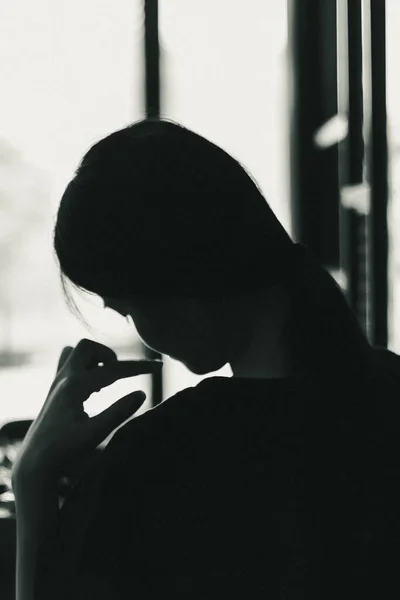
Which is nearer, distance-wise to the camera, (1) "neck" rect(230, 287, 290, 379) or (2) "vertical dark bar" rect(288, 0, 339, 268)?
(1) "neck" rect(230, 287, 290, 379)

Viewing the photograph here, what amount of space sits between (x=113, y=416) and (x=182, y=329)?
106 mm

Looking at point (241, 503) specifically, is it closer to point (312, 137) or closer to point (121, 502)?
point (121, 502)

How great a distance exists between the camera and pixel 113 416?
2.31 feet

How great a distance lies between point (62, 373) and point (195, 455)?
244mm

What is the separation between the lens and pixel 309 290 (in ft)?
2.23

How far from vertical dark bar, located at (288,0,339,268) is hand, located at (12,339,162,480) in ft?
6.30

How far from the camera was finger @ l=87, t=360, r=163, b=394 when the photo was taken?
2.52 feet

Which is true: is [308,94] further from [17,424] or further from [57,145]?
[17,424]

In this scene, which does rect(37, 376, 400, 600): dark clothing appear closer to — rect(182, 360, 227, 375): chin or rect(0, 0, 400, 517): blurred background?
rect(182, 360, 227, 375): chin

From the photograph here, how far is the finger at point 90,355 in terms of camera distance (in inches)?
31.2

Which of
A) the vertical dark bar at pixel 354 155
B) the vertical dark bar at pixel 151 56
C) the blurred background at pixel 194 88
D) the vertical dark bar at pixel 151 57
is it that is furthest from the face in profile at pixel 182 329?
the vertical dark bar at pixel 151 57

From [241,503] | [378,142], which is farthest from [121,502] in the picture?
[378,142]

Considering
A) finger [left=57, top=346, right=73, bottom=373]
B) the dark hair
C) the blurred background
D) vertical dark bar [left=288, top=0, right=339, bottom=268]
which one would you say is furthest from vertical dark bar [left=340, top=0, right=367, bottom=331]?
the dark hair

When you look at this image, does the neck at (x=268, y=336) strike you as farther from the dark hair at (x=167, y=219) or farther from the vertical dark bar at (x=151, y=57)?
the vertical dark bar at (x=151, y=57)
